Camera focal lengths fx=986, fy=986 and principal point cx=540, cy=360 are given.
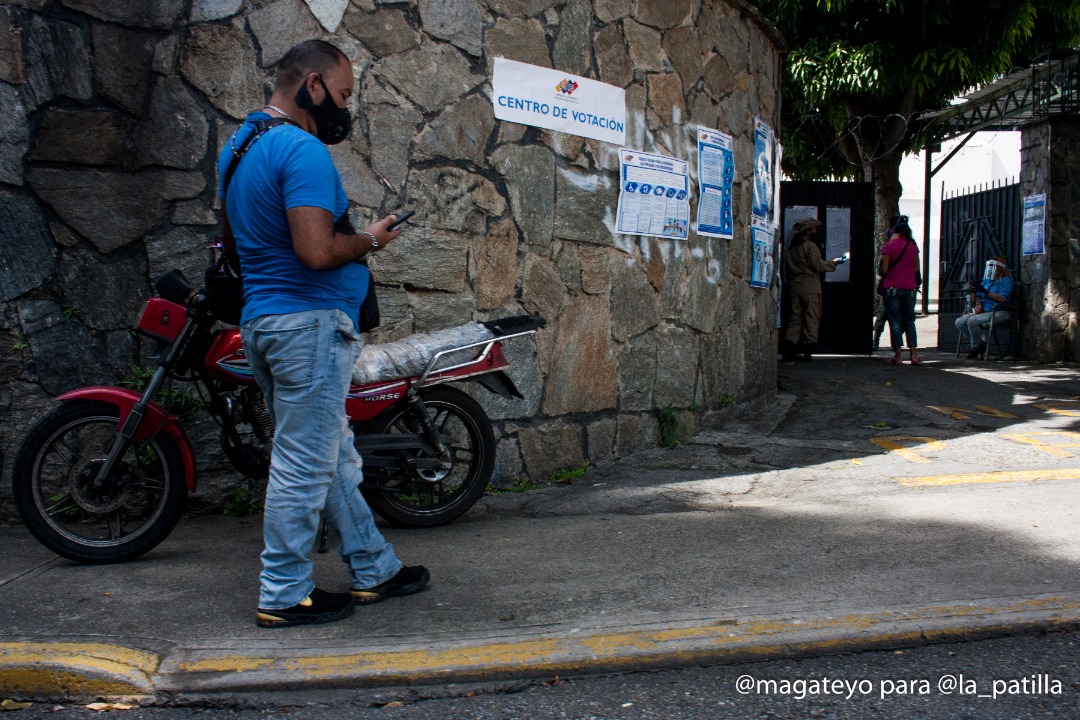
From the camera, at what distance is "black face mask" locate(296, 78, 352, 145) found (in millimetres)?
3424

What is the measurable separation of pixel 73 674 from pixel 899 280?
11195 millimetres

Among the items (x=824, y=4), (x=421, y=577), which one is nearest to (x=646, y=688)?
(x=421, y=577)

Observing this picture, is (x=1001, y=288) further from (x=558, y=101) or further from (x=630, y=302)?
(x=558, y=101)

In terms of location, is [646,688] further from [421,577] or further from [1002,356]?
[1002,356]

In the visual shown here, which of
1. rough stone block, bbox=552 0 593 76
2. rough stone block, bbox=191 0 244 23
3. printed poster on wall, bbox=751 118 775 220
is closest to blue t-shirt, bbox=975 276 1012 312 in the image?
printed poster on wall, bbox=751 118 775 220

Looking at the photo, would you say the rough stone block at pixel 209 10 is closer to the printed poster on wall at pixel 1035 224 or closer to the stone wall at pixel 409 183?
the stone wall at pixel 409 183

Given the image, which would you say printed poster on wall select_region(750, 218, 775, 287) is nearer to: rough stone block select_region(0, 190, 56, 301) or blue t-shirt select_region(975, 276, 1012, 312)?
rough stone block select_region(0, 190, 56, 301)

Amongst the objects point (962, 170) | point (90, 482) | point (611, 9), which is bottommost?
point (90, 482)

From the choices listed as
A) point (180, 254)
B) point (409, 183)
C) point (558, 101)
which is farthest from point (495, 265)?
point (180, 254)

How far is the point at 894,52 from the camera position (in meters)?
15.4

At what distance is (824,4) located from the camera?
49.5 feet

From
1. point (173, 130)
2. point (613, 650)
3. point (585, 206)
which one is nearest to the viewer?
point (613, 650)

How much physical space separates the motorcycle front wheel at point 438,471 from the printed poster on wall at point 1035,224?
10598 mm

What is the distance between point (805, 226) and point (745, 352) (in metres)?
4.35
